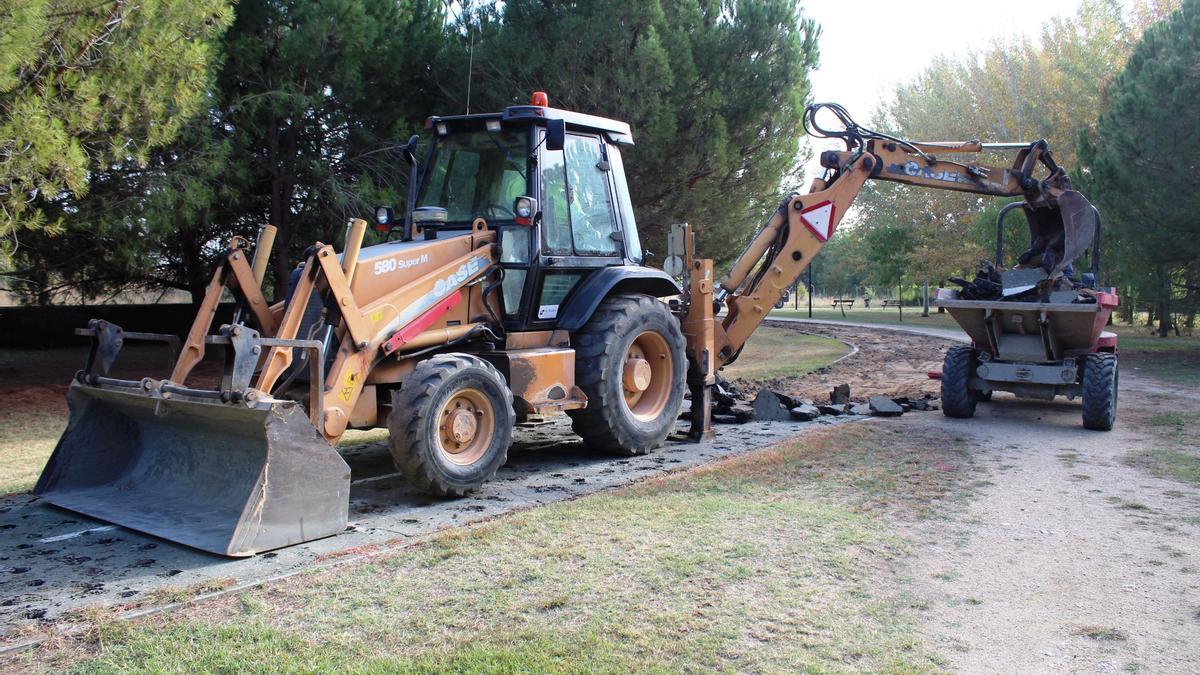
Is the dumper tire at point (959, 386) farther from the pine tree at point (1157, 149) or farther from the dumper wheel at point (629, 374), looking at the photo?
the pine tree at point (1157, 149)

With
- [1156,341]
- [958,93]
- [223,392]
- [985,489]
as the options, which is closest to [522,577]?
[223,392]

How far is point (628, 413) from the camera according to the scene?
7848 millimetres

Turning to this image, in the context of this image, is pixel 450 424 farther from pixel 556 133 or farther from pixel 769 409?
pixel 769 409

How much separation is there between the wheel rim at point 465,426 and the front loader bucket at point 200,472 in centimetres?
92

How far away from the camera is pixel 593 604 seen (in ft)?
14.4

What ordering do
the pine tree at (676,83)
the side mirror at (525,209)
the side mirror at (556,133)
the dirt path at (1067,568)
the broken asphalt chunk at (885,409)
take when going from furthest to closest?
the pine tree at (676,83)
the broken asphalt chunk at (885,409)
the side mirror at (525,209)
the side mirror at (556,133)
the dirt path at (1067,568)

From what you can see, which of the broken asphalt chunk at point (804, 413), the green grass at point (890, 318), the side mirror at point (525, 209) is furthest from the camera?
the green grass at point (890, 318)

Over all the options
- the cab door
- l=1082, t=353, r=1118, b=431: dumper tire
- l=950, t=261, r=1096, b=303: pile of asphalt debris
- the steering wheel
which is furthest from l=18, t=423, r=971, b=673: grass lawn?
l=950, t=261, r=1096, b=303: pile of asphalt debris

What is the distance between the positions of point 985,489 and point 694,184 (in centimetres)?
954

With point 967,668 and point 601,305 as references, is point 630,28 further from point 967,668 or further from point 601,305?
point 967,668

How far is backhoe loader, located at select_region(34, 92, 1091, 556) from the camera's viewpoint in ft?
17.9

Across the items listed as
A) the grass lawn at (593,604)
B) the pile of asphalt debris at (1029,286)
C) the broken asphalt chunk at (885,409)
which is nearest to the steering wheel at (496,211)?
the grass lawn at (593,604)

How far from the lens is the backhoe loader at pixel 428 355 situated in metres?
5.45

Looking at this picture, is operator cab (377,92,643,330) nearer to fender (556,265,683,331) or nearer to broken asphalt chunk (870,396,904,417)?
fender (556,265,683,331)
